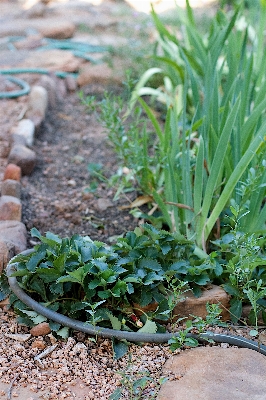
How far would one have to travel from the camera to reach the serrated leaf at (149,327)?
6.25 feet

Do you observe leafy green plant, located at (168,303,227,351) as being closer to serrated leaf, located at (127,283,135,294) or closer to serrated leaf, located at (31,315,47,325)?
serrated leaf, located at (127,283,135,294)

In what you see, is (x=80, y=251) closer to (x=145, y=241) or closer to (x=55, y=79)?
(x=145, y=241)

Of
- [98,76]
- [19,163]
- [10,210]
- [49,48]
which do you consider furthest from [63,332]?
[49,48]

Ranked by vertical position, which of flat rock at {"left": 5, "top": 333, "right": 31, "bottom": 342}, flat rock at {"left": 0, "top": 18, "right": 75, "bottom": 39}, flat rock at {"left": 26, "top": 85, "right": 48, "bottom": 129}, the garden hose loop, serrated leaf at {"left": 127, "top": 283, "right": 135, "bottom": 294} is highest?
serrated leaf at {"left": 127, "top": 283, "right": 135, "bottom": 294}

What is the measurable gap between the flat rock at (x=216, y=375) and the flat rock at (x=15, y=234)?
790mm

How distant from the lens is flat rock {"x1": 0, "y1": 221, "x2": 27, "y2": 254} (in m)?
2.22

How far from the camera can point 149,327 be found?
6.28 ft

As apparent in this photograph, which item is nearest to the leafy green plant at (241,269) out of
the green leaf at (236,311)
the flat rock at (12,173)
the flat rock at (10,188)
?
the green leaf at (236,311)

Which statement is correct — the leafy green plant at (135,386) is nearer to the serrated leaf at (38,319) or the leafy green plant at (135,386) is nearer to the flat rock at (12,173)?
the serrated leaf at (38,319)

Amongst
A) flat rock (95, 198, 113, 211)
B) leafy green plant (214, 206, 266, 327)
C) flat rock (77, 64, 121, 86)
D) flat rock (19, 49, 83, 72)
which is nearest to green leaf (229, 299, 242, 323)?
leafy green plant (214, 206, 266, 327)

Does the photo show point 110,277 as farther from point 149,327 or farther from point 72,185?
point 72,185

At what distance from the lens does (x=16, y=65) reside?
4.77 metres

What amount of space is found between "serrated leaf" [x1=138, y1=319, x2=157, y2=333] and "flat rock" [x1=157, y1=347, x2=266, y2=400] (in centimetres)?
13

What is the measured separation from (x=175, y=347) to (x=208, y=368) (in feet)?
0.47
